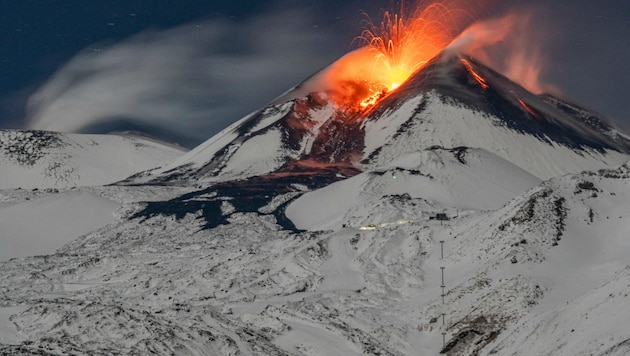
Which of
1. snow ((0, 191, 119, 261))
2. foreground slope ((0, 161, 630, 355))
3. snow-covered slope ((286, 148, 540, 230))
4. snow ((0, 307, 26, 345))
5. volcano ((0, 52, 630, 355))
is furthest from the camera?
snow ((0, 191, 119, 261))

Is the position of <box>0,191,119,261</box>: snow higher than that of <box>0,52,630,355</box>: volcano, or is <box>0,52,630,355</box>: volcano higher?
<box>0,52,630,355</box>: volcano

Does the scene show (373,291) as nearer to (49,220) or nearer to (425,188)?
(425,188)

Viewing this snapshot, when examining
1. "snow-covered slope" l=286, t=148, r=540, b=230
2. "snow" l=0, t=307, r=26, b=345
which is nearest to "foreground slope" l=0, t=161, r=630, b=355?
"snow" l=0, t=307, r=26, b=345

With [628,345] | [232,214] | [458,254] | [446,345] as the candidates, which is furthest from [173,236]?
[628,345]

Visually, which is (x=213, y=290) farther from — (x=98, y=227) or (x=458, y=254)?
(x=98, y=227)

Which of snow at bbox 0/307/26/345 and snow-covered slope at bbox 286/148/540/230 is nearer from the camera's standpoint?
snow at bbox 0/307/26/345

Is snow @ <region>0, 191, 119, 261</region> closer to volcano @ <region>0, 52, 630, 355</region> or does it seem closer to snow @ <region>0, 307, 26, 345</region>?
volcano @ <region>0, 52, 630, 355</region>

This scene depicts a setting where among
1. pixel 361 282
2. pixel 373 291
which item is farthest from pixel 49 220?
pixel 373 291

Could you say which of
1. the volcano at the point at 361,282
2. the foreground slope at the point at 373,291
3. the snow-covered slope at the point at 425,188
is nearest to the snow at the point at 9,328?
the foreground slope at the point at 373,291
